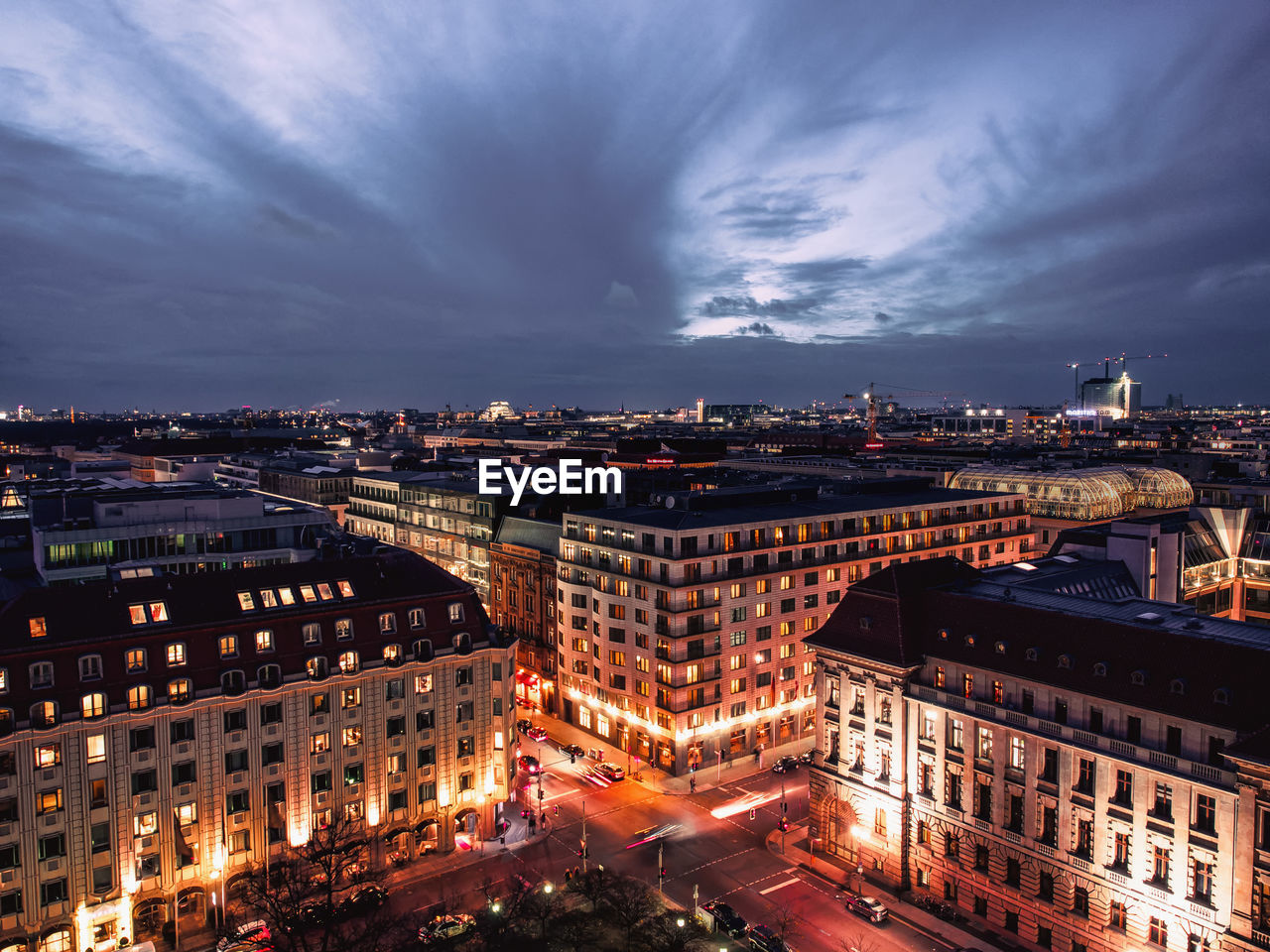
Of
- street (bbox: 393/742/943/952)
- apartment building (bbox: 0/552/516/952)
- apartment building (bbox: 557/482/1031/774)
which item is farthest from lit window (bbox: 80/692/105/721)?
apartment building (bbox: 557/482/1031/774)

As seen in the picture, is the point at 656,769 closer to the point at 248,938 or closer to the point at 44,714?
the point at 248,938

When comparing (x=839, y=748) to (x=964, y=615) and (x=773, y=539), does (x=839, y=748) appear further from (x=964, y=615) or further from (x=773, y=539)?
(x=773, y=539)

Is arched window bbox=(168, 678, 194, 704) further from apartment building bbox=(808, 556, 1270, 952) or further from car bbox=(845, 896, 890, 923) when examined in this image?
car bbox=(845, 896, 890, 923)

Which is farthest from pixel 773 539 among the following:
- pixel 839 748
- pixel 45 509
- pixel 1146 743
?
pixel 45 509

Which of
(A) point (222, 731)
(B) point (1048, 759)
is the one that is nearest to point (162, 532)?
(A) point (222, 731)

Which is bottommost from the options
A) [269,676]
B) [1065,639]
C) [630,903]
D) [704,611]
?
[630,903]

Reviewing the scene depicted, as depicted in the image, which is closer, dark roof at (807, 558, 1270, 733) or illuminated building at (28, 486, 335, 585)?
dark roof at (807, 558, 1270, 733)
